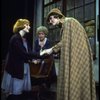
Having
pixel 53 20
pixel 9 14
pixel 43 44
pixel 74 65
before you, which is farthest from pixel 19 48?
pixel 9 14

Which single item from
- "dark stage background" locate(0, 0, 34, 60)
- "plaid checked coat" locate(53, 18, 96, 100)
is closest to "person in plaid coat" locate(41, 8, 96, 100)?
"plaid checked coat" locate(53, 18, 96, 100)

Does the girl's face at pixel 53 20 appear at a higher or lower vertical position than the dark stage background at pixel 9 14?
lower

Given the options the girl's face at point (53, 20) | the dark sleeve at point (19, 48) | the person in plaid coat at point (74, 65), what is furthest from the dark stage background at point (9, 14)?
the person in plaid coat at point (74, 65)

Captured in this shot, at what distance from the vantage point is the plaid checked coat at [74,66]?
608 cm

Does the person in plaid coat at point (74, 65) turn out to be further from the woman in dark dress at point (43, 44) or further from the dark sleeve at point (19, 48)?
the woman in dark dress at point (43, 44)

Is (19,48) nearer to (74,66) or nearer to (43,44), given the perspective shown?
(74,66)

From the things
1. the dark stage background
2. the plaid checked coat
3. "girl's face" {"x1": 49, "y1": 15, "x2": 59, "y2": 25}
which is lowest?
the plaid checked coat

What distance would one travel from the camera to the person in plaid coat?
6.08 metres

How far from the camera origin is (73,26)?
20.2 ft

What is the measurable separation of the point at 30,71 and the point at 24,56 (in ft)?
2.72

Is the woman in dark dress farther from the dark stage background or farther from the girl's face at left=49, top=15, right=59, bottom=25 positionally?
the dark stage background

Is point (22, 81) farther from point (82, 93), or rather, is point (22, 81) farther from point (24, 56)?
point (82, 93)

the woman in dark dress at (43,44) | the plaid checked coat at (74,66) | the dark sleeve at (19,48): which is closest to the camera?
the plaid checked coat at (74,66)

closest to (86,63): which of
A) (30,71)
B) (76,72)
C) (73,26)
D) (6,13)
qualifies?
(76,72)
